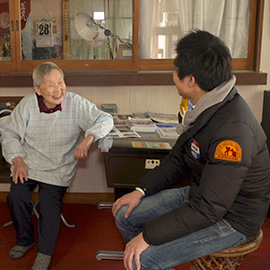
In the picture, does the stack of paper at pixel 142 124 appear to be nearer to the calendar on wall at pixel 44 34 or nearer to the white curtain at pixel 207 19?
the white curtain at pixel 207 19

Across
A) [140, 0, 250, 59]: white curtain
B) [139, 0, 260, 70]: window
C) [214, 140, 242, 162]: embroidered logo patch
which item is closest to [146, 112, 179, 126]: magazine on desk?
[139, 0, 260, 70]: window

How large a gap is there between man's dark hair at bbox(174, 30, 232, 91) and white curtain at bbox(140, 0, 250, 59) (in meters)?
1.53

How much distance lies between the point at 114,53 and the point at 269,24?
118 cm

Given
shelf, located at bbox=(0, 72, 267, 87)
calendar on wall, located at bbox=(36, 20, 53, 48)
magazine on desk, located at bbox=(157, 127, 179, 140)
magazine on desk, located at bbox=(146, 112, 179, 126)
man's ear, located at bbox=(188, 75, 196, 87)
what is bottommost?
magazine on desk, located at bbox=(157, 127, 179, 140)

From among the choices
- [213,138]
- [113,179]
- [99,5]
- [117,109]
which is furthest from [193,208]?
[99,5]

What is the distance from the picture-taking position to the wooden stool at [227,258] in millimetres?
1406

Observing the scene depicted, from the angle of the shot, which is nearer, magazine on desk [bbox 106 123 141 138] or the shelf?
magazine on desk [bbox 106 123 141 138]

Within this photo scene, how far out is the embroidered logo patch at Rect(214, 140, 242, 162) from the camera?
1296mm

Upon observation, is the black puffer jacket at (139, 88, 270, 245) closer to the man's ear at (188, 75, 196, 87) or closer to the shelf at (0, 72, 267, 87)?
the man's ear at (188, 75, 196, 87)

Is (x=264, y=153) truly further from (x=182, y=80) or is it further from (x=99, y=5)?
(x=99, y=5)

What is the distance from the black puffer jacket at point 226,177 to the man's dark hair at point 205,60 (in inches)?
3.4

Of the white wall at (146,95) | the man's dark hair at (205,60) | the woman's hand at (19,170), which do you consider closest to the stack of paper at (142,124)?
the white wall at (146,95)

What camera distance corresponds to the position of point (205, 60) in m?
1.41

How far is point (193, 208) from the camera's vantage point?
4.41ft
